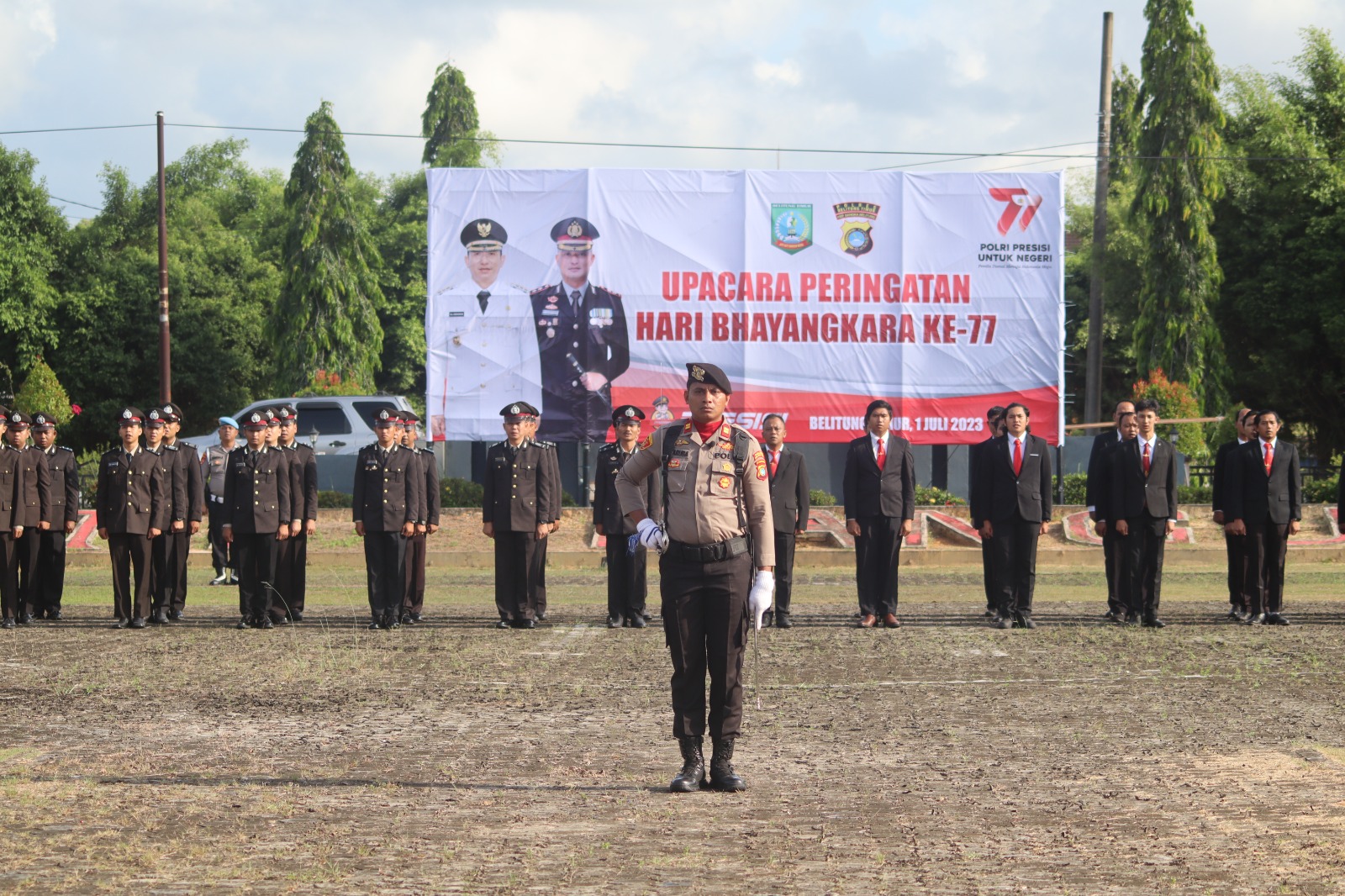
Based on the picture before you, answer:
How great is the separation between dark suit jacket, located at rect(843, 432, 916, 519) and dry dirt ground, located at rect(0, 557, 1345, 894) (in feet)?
5.44

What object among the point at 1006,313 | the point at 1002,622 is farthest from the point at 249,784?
the point at 1006,313

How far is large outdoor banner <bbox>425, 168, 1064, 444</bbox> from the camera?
86.1 feet

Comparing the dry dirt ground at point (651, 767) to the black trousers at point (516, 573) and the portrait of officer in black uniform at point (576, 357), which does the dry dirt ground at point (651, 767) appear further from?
the portrait of officer in black uniform at point (576, 357)

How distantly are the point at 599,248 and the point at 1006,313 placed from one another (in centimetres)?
711

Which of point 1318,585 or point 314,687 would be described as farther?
point 1318,585

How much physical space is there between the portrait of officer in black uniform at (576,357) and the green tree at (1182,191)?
20065mm

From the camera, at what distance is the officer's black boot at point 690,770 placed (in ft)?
22.8

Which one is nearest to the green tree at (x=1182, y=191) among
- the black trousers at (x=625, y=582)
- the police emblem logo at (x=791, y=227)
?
the police emblem logo at (x=791, y=227)

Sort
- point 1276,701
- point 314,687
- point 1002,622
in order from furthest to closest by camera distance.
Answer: point 1002,622, point 314,687, point 1276,701

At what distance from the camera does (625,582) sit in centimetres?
1471

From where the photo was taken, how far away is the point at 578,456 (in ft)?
100.0

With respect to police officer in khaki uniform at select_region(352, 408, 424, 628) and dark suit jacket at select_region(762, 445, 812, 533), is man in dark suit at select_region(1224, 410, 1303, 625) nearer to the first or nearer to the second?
dark suit jacket at select_region(762, 445, 812, 533)

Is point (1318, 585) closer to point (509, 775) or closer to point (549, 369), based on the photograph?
point (549, 369)

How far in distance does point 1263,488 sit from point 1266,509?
0.22 meters
